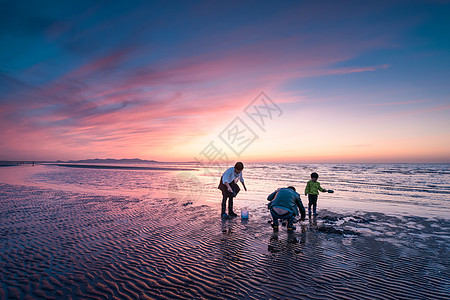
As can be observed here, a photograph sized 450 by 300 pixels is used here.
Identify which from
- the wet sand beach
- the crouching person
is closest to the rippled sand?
the wet sand beach

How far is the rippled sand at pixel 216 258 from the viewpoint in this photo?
4410 millimetres

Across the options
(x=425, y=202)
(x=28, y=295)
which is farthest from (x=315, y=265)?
(x=425, y=202)

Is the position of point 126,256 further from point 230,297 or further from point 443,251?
point 443,251

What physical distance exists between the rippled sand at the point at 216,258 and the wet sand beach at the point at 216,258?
0.03 m

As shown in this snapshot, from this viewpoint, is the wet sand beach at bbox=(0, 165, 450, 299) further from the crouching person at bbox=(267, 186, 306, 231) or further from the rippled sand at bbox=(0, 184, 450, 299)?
the crouching person at bbox=(267, 186, 306, 231)

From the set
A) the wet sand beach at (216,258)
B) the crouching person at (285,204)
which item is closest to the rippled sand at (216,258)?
the wet sand beach at (216,258)

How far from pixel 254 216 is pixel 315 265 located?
17.5 ft

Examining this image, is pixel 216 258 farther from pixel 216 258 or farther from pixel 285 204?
pixel 285 204

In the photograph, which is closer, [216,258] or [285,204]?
[216,258]

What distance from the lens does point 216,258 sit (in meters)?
5.91

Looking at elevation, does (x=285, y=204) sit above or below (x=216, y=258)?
above

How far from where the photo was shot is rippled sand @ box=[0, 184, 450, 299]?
4410mm

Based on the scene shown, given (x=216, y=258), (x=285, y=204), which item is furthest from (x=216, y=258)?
(x=285, y=204)

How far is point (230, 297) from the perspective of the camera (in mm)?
4172
